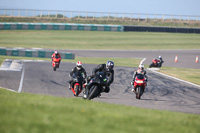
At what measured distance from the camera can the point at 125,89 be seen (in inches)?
A: 740

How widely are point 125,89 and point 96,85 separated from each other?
604cm

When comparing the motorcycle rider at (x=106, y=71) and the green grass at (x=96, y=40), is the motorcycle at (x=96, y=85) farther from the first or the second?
the green grass at (x=96, y=40)

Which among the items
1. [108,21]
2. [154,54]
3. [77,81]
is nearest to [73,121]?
[77,81]

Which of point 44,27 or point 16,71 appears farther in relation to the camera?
point 44,27

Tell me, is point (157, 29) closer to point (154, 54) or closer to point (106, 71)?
point (154, 54)

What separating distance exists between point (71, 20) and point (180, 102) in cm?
5635

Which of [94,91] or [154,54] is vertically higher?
[154,54]

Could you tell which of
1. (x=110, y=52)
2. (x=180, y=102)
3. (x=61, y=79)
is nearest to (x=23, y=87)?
(x=61, y=79)

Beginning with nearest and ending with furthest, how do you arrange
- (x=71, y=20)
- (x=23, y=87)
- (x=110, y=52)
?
(x=23, y=87) → (x=110, y=52) → (x=71, y=20)

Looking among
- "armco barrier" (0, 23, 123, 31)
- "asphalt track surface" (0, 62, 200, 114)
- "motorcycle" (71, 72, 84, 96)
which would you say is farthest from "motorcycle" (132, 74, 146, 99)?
"armco barrier" (0, 23, 123, 31)

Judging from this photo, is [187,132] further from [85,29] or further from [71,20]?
[71,20]

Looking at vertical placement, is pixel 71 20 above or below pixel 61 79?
above

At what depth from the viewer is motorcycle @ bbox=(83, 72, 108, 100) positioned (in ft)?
42.2

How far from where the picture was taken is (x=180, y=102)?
15625mm
